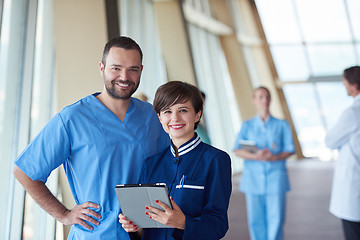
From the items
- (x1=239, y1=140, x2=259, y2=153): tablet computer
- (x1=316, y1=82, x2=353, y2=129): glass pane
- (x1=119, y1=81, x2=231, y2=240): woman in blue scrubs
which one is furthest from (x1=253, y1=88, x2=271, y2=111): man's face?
(x1=316, y1=82, x2=353, y2=129): glass pane

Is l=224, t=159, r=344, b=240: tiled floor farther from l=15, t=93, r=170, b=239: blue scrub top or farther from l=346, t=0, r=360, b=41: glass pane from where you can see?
l=346, t=0, r=360, b=41: glass pane

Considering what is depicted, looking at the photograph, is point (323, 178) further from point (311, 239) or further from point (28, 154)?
point (28, 154)

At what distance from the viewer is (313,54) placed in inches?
399

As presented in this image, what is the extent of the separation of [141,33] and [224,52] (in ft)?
9.17

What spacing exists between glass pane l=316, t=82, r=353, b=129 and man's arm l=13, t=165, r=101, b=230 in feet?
33.4

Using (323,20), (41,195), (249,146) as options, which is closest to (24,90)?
(41,195)

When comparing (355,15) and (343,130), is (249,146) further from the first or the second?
(355,15)

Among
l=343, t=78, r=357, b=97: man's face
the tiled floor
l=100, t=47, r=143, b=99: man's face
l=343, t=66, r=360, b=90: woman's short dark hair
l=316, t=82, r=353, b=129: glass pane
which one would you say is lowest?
the tiled floor

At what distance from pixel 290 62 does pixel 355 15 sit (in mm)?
2112

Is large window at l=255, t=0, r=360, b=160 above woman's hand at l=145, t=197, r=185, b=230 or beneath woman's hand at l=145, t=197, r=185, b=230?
above

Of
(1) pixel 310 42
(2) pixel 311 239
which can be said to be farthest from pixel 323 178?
(1) pixel 310 42

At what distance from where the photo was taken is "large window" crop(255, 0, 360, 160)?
9.19 metres

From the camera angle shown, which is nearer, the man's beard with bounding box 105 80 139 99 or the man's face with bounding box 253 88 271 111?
the man's beard with bounding box 105 80 139 99

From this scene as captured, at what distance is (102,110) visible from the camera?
1237 mm
